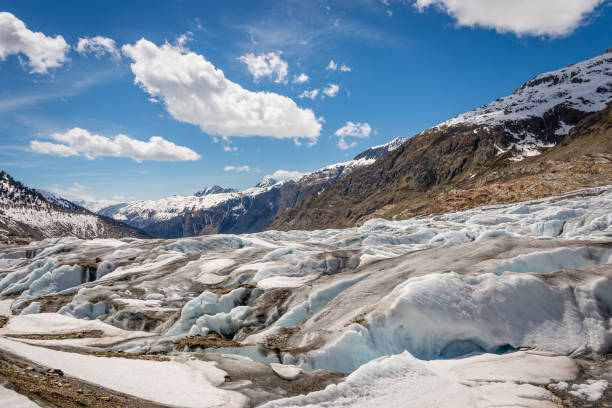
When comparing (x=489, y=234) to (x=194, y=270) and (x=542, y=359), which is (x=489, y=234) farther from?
(x=194, y=270)

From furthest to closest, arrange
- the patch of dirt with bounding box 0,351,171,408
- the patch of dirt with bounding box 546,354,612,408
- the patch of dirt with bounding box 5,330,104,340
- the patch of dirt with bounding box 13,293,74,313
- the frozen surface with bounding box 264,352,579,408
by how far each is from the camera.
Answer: the patch of dirt with bounding box 13,293,74,313 < the patch of dirt with bounding box 5,330,104,340 < the frozen surface with bounding box 264,352,579,408 < the patch of dirt with bounding box 546,354,612,408 < the patch of dirt with bounding box 0,351,171,408

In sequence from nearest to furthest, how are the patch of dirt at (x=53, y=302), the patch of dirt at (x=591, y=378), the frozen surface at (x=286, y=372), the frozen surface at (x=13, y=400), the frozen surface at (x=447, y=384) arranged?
the frozen surface at (x=13, y=400) < the patch of dirt at (x=591, y=378) < the frozen surface at (x=447, y=384) < the frozen surface at (x=286, y=372) < the patch of dirt at (x=53, y=302)

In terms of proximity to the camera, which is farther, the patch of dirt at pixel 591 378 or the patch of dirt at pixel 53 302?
the patch of dirt at pixel 53 302

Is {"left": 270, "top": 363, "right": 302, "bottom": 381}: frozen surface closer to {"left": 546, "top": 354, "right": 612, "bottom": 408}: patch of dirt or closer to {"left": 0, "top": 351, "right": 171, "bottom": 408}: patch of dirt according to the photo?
{"left": 0, "top": 351, "right": 171, "bottom": 408}: patch of dirt

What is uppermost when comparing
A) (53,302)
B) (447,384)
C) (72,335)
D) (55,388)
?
(55,388)

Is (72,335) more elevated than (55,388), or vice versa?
(55,388)

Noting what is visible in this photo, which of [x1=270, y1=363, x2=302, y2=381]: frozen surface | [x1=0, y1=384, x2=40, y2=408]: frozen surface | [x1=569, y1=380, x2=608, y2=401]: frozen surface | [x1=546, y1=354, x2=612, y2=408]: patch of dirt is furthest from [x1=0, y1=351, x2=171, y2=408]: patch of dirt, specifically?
[x1=569, y1=380, x2=608, y2=401]: frozen surface

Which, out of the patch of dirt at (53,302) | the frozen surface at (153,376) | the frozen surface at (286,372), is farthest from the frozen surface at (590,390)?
the patch of dirt at (53,302)

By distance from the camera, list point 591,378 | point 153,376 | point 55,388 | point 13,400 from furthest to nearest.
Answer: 1. point 153,376
2. point 591,378
3. point 55,388
4. point 13,400

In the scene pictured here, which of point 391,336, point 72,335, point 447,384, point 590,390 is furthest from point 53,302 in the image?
point 590,390

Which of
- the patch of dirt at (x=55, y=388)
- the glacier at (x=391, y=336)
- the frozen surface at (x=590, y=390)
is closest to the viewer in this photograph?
the patch of dirt at (x=55, y=388)

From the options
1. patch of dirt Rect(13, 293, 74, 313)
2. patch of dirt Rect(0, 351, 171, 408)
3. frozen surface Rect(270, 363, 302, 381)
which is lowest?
patch of dirt Rect(13, 293, 74, 313)

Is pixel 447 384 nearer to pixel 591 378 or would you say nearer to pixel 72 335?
pixel 591 378

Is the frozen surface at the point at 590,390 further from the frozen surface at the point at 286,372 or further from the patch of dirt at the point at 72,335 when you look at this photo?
the patch of dirt at the point at 72,335
